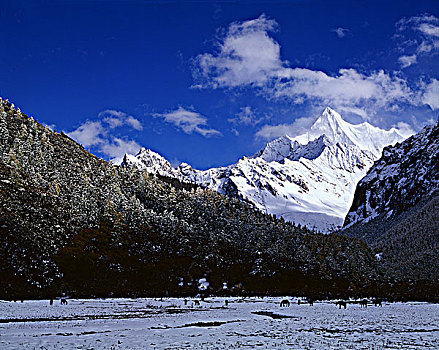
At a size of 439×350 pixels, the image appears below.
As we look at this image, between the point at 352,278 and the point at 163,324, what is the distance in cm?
11369

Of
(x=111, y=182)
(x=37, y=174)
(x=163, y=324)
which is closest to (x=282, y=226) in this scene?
(x=111, y=182)

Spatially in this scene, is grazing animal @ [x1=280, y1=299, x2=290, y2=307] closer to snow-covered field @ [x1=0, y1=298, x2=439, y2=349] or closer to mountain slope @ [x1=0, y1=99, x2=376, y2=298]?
snow-covered field @ [x1=0, y1=298, x2=439, y2=349]

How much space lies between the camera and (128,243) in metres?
140

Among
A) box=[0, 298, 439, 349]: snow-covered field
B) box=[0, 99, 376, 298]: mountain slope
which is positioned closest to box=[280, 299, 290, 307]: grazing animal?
box=[0, 298, 439, 349]: snow-covered field

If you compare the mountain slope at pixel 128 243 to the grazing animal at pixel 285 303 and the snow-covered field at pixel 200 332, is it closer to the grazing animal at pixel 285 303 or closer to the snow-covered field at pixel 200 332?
the grazing animal at pixel 285 303

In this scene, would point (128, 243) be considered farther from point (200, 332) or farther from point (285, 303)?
point (200, 332)

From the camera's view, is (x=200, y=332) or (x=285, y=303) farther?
(x=285, y=303)

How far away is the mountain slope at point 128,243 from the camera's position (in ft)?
361

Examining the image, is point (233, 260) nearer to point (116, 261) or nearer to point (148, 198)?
point (116, 261)

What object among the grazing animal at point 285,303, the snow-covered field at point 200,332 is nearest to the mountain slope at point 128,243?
the grazing animal at point 285,303

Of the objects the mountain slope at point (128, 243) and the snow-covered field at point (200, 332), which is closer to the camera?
the snow-covered field at point (200, 332)

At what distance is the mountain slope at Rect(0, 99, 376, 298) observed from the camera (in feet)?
361

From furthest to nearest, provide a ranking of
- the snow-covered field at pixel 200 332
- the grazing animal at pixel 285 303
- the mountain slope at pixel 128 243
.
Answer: the mountain slope at pixel 128 243 < the grazing animal at pixel 285 303 < the snow-covered field at pixel 200 332

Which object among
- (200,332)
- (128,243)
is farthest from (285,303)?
(128,243)
